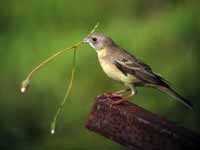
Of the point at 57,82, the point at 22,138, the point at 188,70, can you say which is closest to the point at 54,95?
the point at 57,82

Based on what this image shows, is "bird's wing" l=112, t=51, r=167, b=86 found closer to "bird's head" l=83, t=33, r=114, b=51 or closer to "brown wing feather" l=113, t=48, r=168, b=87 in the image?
"brown wing feather" l=113, t=48, r=168, b=87

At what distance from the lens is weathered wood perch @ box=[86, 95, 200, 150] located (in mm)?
3031

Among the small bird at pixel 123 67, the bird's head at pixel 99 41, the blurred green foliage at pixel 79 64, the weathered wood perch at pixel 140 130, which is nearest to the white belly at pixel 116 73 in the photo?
the small bird at pixel 123 67

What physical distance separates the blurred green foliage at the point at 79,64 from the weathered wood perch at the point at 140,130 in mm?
3433

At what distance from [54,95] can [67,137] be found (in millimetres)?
421

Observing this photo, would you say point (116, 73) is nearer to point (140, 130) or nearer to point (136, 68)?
point (136, 68)

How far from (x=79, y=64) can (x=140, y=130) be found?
468 centimetres

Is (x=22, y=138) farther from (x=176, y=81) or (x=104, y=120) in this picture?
(x=104, y=120)

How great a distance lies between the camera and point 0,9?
848 cm

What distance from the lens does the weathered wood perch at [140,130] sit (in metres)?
3.03

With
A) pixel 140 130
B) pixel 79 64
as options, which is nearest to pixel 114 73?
pixel 140 130

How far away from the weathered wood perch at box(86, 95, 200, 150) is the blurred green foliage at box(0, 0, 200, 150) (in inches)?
135

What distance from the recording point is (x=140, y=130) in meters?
3.10

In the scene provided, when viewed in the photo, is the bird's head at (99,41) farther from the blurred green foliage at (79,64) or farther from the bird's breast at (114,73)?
the blurred green foliage at (79,64)
